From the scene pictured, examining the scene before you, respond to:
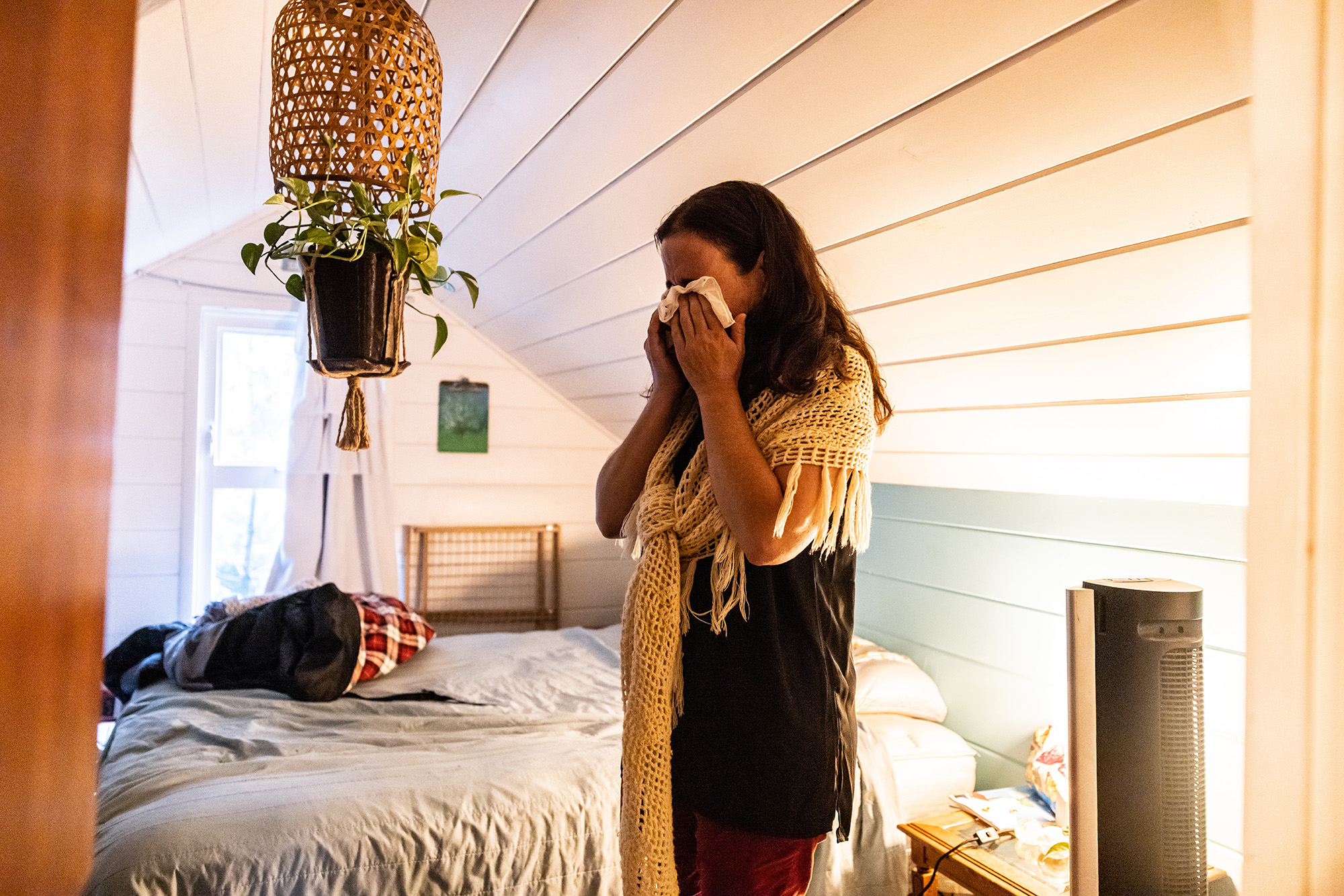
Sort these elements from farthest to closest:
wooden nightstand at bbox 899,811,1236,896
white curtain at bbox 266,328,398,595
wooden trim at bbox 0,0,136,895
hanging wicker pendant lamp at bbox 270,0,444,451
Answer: white curtain at bbox 266,328,398,595 < wooden nightstand at bbox 899,811,1236,896 < hanging wicker pendant lamp at bbox 270,0,444,451 < wooden trim at bbox 0,0,136,895

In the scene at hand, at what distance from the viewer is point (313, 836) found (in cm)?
159

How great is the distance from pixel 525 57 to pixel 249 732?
1.67 m

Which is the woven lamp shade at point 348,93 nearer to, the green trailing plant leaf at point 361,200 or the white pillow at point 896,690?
the green trailing plant leaf at point 361,200

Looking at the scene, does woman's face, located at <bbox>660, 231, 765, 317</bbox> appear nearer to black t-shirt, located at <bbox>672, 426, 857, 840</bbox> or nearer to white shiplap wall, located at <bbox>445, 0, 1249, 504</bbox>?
black t-shirt, located at <bbox>672, 426, 857, 840</bbox>

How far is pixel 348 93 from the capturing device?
3.51 ft

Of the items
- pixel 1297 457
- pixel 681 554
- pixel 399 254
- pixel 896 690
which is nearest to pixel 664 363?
pixel 681 554

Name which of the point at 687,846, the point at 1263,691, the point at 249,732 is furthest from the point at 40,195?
the point at 249,732

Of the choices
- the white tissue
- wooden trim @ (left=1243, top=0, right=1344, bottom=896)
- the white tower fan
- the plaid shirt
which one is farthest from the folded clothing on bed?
wooden trim @ (left=1243, top=0, right=1344, bottom=896)

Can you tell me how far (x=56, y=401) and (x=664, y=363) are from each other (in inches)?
38.1

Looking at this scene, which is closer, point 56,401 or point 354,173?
point 56,401

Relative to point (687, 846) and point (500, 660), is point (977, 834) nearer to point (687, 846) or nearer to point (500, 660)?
point (687, 846)

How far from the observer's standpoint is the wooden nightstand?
1651 mm

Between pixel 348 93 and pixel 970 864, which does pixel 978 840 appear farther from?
pixel 348 93

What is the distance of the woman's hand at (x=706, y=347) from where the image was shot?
3.20 feet
